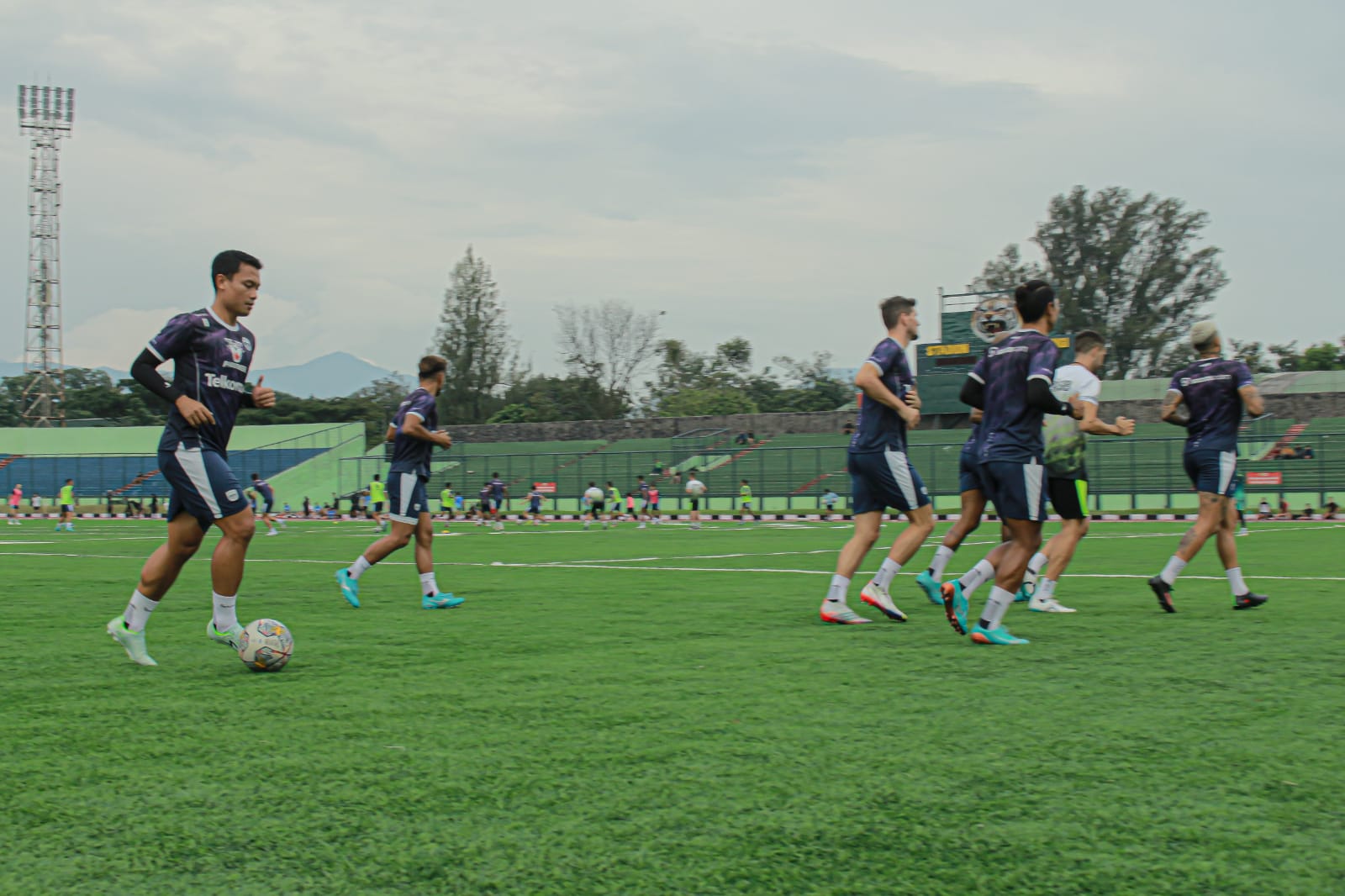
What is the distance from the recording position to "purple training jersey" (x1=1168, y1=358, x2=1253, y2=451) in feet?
26.6

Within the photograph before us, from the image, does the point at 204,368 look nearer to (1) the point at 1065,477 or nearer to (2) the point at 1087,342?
(1) the point at 1065,477

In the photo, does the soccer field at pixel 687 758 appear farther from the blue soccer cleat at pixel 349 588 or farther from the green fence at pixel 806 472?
the green fence at pixel 806 472

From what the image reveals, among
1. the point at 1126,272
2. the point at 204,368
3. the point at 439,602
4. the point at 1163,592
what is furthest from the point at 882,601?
the point at 1126,272

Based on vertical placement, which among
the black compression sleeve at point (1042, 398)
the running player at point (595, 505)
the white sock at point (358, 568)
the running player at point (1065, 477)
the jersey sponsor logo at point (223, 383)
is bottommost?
the running player at point (595, 505)

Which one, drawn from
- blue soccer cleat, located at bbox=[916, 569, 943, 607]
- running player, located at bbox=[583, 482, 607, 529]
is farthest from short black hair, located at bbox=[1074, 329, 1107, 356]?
running player, located at bbox=[583, 482, 607, 529]

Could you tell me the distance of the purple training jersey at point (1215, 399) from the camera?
8.11 m

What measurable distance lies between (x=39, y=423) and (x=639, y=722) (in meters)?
79.8

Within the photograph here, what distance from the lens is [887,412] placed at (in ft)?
25.1

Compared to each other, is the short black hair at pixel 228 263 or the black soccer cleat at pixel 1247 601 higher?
the short black hair at pixel 228 263

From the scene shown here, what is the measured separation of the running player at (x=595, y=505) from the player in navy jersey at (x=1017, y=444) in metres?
27.3

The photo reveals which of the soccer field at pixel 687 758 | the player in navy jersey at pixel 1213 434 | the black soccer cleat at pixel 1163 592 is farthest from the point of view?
the player in navy jersey at pixel 1213 434

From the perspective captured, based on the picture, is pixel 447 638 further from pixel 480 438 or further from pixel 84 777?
pixel 480 438

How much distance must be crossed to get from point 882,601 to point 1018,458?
5.25 ft

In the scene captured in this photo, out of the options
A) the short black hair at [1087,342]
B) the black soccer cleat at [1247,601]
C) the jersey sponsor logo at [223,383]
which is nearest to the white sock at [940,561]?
the short black hair at [1087,342]
